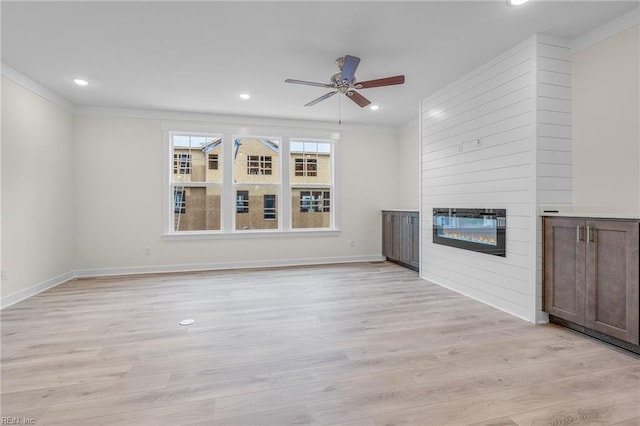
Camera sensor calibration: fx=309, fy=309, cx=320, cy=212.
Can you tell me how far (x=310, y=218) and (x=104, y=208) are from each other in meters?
3.49

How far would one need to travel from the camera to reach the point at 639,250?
7.23 feet

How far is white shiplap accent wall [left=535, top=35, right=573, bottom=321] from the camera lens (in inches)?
116

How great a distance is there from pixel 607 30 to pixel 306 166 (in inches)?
172

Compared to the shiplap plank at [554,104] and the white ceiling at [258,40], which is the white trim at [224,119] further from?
the shiplap plank at [554,104]

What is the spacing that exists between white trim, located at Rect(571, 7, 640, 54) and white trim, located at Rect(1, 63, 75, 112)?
6.01 m

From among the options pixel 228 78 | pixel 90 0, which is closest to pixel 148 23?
pixel 90 0

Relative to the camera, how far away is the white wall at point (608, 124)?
2.60 m

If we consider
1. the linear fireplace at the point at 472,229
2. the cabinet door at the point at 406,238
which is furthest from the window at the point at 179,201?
the linear fireplace at the point at 472,229

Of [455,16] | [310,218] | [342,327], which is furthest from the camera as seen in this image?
[310,218]

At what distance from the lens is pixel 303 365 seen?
217 centimetres

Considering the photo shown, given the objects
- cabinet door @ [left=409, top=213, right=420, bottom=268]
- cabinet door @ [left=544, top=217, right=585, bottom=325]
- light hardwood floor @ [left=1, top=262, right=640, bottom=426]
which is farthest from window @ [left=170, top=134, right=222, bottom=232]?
cabinet door @ [left=544, top=217, right=585, bottom=325]

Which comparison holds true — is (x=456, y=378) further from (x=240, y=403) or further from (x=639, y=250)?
(x=639, y=250)

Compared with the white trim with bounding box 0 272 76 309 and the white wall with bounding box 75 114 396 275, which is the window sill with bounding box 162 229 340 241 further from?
the white trim with bounding box 0 272 76 309

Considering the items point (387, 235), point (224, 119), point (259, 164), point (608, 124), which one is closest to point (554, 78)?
point (608, 124)
